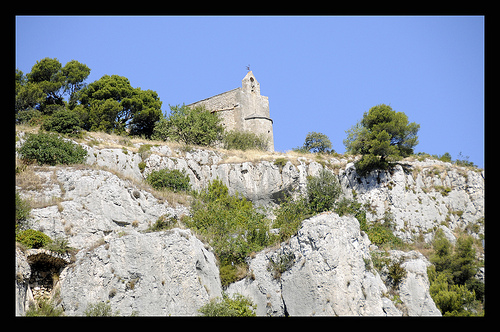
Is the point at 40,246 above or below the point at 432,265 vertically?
above

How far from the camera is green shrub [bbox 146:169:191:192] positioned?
43.3m

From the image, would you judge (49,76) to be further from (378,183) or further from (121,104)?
(378,183)

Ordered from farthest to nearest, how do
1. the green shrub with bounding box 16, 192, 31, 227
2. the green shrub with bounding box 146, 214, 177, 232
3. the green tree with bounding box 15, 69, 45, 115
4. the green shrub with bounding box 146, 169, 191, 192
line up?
the green tree with bounding box 15, 69, 45, 115, the green shrub with bounding box 146, 169, 191, 192, the green shrub with bounding box 146, 214, 177, 232, the green shrub with bounding box 16, 192, 31, 227

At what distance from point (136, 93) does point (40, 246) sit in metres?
32.1

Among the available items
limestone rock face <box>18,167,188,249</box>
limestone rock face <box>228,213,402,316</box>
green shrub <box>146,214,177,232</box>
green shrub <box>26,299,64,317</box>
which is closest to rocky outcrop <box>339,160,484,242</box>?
limestone rock face <box>228,213,402,316</box>

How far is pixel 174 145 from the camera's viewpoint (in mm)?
50156

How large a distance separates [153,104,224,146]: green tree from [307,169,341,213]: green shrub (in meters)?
15.3

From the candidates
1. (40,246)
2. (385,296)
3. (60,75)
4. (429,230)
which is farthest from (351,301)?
(60,75)

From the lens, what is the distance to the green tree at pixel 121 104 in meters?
Result: 55.5

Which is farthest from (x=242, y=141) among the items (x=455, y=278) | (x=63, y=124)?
(x=455, y=278)

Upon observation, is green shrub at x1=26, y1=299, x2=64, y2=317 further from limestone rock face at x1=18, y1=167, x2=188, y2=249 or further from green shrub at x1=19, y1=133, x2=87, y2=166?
green shrub at x1=19, y1=133, x2=87, y2=166

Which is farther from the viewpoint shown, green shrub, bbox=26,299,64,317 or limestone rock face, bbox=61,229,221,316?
limestone rock face, bbox=61,229,221,316

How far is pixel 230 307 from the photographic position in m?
28.4
